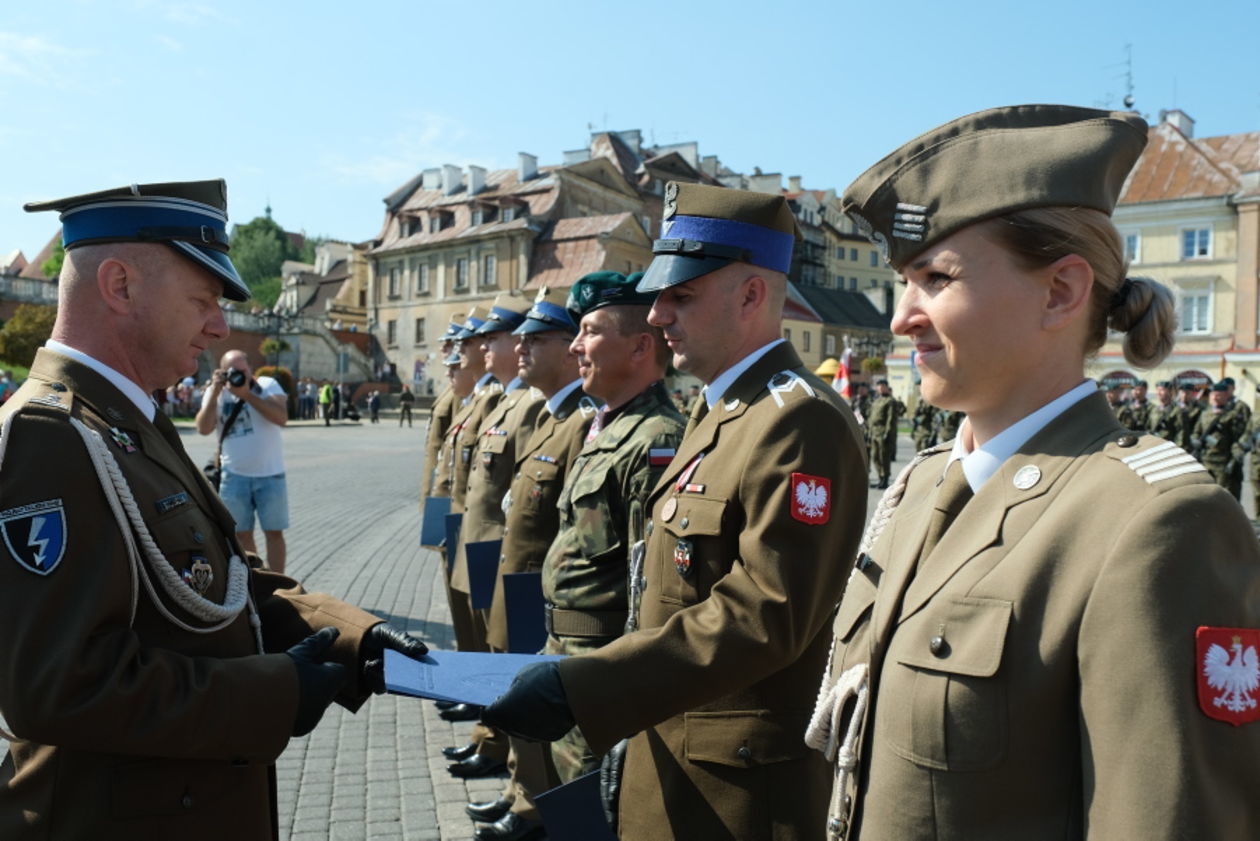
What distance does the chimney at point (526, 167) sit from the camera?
5853cm

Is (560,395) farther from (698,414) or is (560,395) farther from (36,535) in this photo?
(36,535)

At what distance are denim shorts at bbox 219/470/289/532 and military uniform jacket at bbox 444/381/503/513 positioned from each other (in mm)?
1581

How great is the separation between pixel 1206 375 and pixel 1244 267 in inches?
203

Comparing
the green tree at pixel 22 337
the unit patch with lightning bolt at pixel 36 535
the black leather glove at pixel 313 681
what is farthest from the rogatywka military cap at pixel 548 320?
the green tree at pixel 22 337

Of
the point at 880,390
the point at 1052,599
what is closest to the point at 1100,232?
the point at 1052,599

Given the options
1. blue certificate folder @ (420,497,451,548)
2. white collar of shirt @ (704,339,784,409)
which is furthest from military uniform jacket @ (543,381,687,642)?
blue certificate folder @ (420,497,451,548)

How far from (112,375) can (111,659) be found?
748mm

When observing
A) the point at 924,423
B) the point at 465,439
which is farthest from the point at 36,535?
the point at 924,423

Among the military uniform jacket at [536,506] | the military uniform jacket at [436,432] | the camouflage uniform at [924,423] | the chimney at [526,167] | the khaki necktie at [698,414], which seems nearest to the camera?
the khaki necktie at [698,414]

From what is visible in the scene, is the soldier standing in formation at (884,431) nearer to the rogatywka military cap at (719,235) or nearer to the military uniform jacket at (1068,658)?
the rogatywka military cap at (719,235)

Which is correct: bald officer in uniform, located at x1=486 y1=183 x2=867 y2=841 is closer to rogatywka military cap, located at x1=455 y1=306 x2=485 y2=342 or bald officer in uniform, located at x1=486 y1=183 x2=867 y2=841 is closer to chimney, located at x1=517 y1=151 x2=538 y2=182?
rogatywka military cap, located at x1=455 y1=306 x2=485 y2=342

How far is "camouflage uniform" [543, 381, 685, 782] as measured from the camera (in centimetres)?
354

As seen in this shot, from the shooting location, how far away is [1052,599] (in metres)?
1.43

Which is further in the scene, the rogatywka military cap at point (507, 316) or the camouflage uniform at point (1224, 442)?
the camouflage uniform at point (1224, 442)
